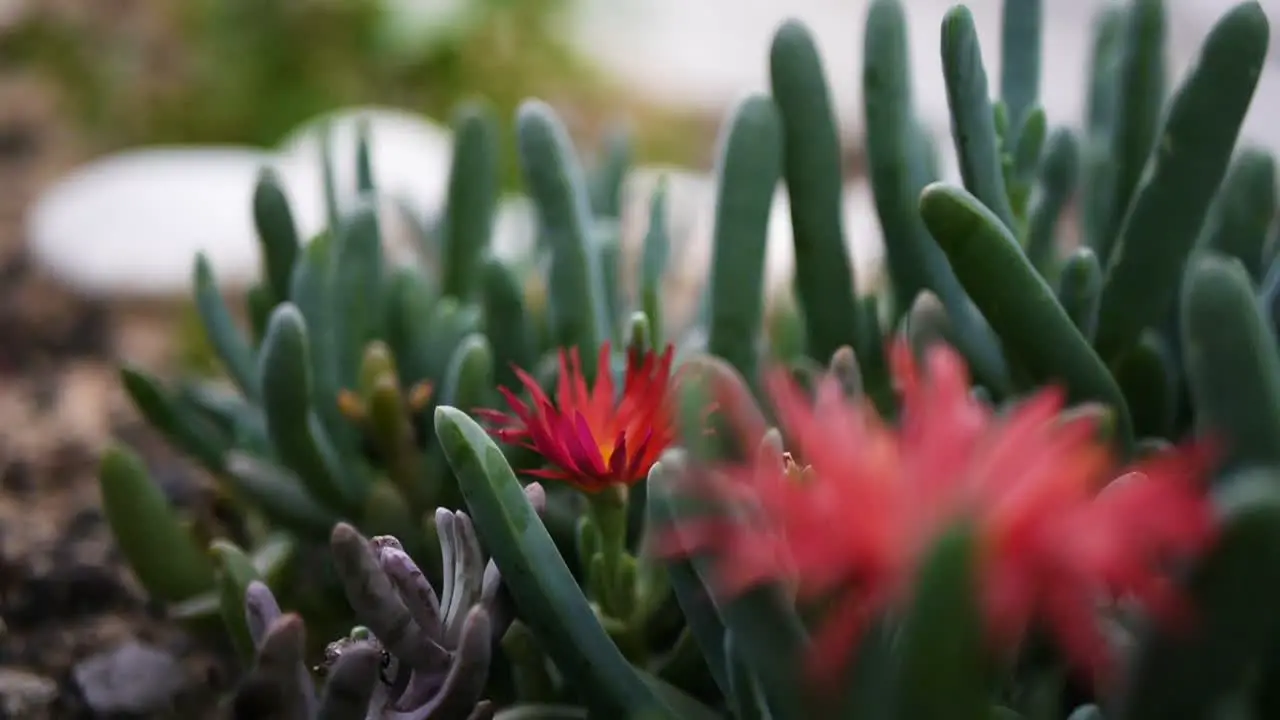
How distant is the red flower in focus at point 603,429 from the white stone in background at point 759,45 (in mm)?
1557

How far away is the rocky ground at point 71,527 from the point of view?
23.0 inches

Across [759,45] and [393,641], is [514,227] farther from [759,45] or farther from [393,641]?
[759,45]

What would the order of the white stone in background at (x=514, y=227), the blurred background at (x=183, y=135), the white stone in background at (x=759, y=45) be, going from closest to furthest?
the blurred background at (x=183, y=135) → the white stone in background at (x=514, y=227) → the white stone in background at (x=759, y=45)

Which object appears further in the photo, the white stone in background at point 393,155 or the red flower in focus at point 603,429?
the white stone in background at point 393,155

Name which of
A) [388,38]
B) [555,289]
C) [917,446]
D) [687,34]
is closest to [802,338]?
[555,289]

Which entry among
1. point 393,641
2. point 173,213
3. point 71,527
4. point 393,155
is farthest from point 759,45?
point 393,641

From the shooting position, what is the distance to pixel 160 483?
0.87m

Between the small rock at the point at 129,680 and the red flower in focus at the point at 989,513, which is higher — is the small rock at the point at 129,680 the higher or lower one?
the lower one

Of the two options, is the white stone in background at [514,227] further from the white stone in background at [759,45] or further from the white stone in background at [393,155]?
the white stone in background at [759,45]

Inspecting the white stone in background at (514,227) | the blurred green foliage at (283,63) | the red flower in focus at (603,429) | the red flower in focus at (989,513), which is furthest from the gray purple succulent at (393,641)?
the blurred green foliage at (283,63)

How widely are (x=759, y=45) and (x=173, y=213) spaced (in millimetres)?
1919

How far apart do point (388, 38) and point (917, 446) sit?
199cm

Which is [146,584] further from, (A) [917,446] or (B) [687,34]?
(B) [687,34]

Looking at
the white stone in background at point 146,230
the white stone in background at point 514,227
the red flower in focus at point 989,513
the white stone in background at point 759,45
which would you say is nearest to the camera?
the red flower in focus at point 989,513
